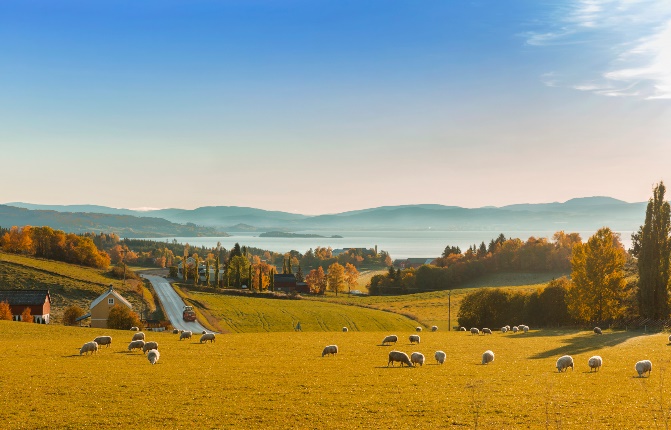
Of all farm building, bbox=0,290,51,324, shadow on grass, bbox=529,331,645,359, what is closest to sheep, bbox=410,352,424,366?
shadow on grass, bbox=529,331,645,359

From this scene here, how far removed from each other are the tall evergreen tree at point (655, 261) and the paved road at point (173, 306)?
173ft

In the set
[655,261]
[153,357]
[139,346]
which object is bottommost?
[139,346]

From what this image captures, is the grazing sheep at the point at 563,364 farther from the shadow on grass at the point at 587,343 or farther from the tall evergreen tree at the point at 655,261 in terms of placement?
the tall evergreen tree at the point at 655,261

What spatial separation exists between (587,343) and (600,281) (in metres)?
20.7

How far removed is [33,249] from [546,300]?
12259cm

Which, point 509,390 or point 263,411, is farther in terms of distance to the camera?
point 509,390

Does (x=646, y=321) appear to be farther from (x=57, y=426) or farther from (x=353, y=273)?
(x=353, y=273)

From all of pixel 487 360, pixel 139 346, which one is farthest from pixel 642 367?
pixel 139 346

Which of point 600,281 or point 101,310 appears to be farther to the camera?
point 101,310

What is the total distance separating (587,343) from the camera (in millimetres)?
41375

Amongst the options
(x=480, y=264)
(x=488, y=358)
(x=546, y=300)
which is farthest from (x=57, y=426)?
(x=480, y=264)

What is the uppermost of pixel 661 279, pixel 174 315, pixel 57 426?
pixel 661 279

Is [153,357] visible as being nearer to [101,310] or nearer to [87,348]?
[87,348]

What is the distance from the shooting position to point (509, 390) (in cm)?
2312
